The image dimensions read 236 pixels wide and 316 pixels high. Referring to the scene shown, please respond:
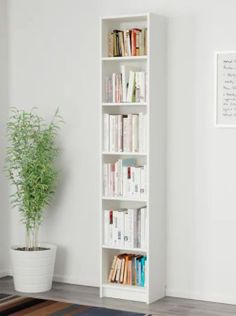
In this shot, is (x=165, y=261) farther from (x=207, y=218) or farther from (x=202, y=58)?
(x=202, y=58)

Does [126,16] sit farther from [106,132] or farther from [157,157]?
[157,157]

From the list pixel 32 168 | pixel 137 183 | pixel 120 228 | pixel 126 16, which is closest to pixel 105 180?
pixel 137 183

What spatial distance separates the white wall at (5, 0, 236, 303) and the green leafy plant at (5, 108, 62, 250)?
201 mm

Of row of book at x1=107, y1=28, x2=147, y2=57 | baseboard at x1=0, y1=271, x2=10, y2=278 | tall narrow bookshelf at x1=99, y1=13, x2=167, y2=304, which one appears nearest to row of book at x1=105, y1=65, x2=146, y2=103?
tall narrow bookshelf at x1=99, y1=13, x2=167, y2=304

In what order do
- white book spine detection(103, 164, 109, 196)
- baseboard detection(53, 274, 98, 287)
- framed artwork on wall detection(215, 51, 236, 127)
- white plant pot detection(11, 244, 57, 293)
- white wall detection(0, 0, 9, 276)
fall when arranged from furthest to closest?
1. white wall detection(0, 0, 9, 276)
2. baseboard detection(53, 274, 98, 287)
3. white plant pot detection(11, 244, 57, 293)
4. white book spine detection(103, 164, 109, 196)
5. framed artwork on wall detection(215, 51, 236, 127)

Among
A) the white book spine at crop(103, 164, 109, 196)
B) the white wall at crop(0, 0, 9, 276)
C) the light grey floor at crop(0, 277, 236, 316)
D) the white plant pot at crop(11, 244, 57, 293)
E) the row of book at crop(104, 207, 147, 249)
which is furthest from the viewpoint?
the white wall at crop(0, 0, 9, 276)

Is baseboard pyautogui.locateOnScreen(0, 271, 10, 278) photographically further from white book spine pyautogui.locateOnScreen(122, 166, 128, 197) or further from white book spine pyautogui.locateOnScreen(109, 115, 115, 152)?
white book spine pyautogui.locateOnScreen(109, 115, 115, 152)

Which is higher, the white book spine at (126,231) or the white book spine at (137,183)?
A: the white book spine at (137,183)

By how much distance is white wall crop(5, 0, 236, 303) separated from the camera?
5.10 meters

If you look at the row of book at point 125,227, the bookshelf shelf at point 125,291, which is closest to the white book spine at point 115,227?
the row of book at point 125,227

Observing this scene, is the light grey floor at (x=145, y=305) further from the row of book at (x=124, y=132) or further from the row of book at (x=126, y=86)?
the row of book at (x=126, y=86)

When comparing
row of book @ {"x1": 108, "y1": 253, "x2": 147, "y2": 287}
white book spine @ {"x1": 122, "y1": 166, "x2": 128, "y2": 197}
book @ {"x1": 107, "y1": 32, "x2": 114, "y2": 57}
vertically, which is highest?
book @ {"x1": 107, "y1": 32, "x2": 114, "y2": 57}

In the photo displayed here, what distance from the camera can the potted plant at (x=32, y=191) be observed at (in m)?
5.42

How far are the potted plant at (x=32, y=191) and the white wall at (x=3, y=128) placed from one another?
275 mm
